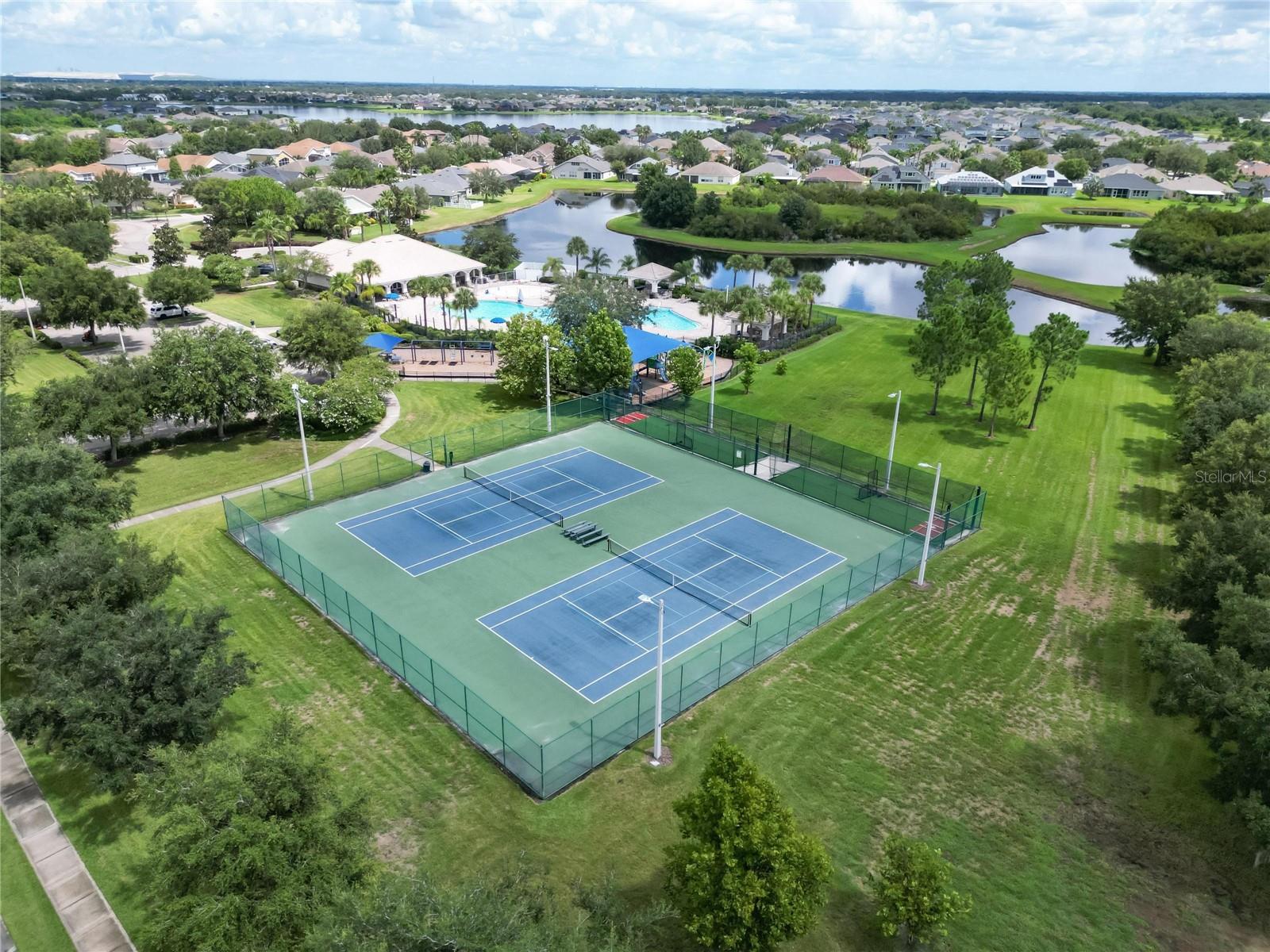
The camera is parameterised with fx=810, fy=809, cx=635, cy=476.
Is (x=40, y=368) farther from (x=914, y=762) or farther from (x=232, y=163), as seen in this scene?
(x=232, y=163)

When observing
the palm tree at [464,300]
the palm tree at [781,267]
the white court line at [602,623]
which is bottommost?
the white court line at [602,623]

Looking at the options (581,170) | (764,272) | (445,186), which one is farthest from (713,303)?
(581,170)

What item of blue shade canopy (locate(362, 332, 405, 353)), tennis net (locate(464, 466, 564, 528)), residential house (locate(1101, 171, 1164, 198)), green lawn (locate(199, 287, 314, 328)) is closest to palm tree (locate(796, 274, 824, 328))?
blue shade canopy (locate(362, 332, 405, 353))

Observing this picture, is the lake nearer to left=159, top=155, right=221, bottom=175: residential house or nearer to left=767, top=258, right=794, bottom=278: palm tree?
left=767, top=258, right=794, bottom=278: palm tree

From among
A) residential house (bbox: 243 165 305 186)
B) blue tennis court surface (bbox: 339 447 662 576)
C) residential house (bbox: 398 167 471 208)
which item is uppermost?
residential house (bbox: 243 165 305 186)

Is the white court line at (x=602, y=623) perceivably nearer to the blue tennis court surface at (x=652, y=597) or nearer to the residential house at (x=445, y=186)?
the blue tennis court surface at (x=652, y=597)

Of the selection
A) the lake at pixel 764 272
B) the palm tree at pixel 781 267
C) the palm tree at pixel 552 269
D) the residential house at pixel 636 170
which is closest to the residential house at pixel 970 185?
the residential house at pixel 636 170

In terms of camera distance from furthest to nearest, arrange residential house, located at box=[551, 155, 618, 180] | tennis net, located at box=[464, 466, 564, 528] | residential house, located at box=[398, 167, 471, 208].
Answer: residential house, located at box=[551, 155, 618, 180] → residential house, located at box=[398, 167, 471, 208] → tennis net, located at box=[464, 466, 564, 528]
